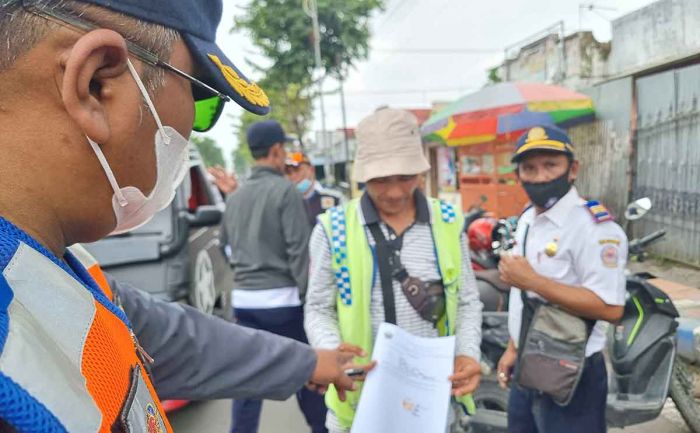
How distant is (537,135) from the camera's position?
2064 millimetres

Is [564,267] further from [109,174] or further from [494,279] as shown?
[109,174]

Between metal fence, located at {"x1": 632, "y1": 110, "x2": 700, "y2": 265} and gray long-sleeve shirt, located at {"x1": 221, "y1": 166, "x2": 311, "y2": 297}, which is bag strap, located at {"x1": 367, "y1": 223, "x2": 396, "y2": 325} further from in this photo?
metal fence, located at {"x1": 632, "y1": 110, "x2": 700, "y2": 265}

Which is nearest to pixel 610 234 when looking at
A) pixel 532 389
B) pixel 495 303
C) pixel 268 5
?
pixel 532 389

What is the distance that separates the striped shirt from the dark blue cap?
1.50 metres

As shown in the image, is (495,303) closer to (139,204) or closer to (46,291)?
(139,204)

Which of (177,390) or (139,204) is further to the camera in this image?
(177,390)

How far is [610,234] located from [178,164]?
5.30 ft

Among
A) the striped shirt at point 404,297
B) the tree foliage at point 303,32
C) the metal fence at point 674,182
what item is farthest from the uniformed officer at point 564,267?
the tree foliage at point 303,32

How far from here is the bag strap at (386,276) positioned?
1773 millimetres

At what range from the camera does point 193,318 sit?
4.35 feet

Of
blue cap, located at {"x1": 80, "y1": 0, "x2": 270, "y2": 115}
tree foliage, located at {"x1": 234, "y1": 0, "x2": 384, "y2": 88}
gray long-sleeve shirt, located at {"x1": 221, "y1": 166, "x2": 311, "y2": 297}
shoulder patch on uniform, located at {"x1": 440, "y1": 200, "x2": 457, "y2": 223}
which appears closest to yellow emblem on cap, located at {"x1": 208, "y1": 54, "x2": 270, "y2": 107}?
blue cap, located at {"x1": 80, "y1": 0, "x2": 270, "y2": 115}

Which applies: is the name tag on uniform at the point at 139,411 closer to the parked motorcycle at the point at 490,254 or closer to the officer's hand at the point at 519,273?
the officer's hand at the point at 519,273

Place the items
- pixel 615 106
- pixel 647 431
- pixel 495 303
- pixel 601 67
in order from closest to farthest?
pixel 647 431 < pixel 495 303 < pixel 615 106 < pixel 601 67

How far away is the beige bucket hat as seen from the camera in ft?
5.88
